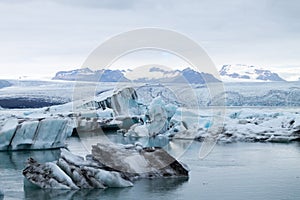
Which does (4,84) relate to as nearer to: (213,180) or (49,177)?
(213,180)

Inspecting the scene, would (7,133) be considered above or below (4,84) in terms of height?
above

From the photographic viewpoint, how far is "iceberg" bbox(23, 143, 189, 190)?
8.64 m

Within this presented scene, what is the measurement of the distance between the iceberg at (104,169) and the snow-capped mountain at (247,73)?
84.6 metres

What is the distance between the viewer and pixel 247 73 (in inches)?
4220

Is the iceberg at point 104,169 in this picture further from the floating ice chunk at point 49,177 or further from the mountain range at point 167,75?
the mountain range at point 167,75

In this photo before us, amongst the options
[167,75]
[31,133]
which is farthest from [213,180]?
[167,75]

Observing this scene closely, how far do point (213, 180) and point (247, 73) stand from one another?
9940cm

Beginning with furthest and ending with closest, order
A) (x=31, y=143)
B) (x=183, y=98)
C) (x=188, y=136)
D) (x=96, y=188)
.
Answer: (x=183, y=98) → (x=188, y=136) → (x=31, y=143) → (x=96, y=188)

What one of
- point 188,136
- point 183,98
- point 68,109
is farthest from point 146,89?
point 188,136

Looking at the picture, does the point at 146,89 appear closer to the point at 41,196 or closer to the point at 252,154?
the point at 252,154

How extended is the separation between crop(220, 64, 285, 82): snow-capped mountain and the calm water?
81.3 meters

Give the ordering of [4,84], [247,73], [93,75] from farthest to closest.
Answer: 1. [247,73]
2. [4,84]
3. [93,75]

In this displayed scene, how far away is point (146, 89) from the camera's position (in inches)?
1259

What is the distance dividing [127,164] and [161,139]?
8.61 m
